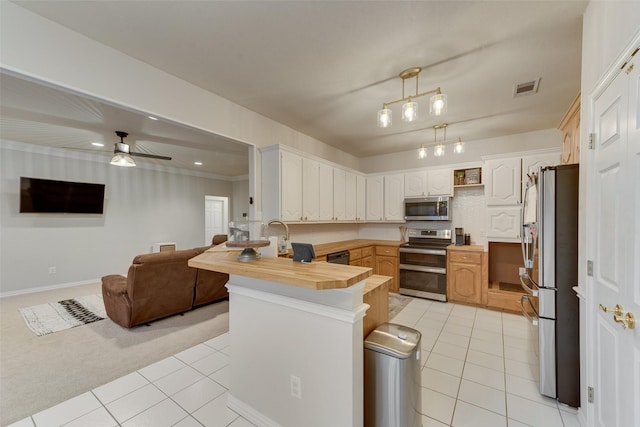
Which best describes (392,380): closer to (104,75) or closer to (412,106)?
(412,106)

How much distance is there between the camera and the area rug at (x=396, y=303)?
367cm

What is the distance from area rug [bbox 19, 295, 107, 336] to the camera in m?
3.19

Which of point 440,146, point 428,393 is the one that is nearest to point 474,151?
point 440,146

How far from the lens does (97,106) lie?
2.82 meters

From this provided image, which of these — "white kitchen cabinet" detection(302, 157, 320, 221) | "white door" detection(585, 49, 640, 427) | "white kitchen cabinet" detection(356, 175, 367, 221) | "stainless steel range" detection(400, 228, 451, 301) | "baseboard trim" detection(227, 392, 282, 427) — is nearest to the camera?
"white door" detection(585, 49, 640, 427)

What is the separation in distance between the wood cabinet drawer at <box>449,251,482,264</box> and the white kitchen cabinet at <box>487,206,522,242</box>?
33 centimetres

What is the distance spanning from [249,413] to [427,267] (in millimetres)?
3415

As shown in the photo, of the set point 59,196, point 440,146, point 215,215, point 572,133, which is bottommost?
point 215,215

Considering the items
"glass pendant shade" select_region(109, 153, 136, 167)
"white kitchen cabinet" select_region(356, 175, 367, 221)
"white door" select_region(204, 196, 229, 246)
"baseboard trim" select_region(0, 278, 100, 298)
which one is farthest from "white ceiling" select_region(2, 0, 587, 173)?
"white door" select_region(204, 196, 229, 246)

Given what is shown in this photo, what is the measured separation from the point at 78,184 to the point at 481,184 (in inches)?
305

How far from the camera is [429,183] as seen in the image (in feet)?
15.0

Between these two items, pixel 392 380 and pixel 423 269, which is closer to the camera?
pixel 392 380

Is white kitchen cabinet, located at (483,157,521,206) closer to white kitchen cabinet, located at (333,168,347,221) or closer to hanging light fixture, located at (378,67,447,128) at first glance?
hanging light fixture, located at (378,67,447,128)

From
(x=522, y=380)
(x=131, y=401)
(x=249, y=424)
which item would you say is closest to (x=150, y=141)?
(x=131, y=401)
